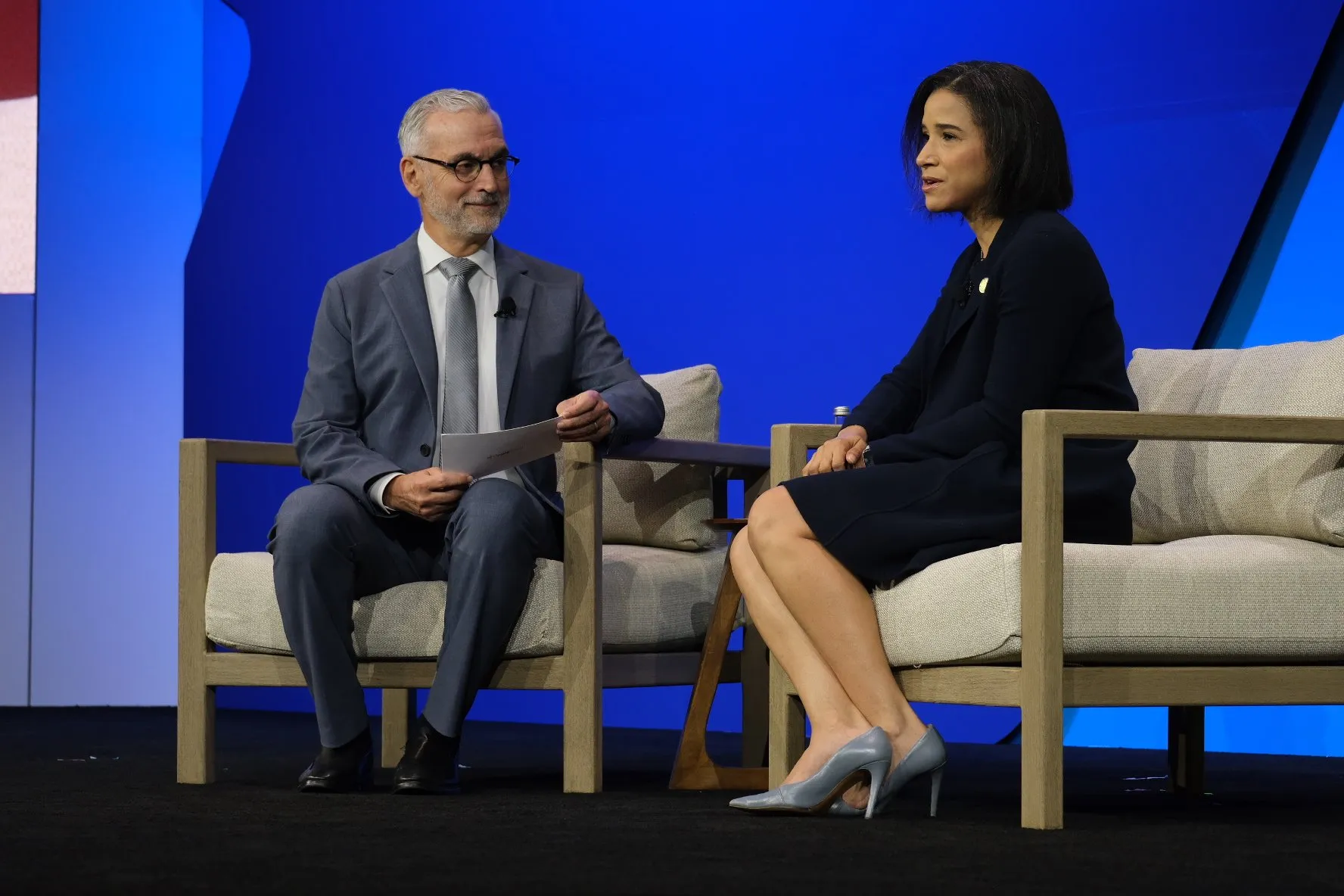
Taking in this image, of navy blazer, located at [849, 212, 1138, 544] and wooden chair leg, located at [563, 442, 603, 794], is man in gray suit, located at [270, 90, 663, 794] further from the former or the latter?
navy blazer, located at [849, 212, 1138, 544]

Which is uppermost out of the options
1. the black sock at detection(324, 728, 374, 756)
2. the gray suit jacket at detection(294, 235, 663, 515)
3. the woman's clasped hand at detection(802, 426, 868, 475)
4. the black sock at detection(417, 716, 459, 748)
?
the gray suit jacket at detection(294, 235, 663, 515)

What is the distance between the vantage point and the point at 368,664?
2.79 metres

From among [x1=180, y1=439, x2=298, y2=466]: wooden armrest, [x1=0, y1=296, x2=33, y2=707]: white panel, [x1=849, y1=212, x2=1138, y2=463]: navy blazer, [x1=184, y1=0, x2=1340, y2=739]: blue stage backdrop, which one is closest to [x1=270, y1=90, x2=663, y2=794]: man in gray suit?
[x1=180, y1=439, x2=298, y2=466]: wooden armrest

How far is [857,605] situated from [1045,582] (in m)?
0.30

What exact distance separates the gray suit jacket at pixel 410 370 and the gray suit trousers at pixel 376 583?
149 millimetres

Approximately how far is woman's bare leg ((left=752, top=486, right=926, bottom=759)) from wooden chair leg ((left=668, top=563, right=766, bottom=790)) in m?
0.48

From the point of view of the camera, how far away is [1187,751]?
295 centimetres

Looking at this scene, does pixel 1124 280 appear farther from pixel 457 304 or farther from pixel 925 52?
pixel 457 304

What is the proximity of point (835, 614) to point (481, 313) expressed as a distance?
3.13ft

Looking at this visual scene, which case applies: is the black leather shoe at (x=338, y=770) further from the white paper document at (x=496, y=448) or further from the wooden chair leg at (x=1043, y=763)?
the wooden chair leg at (x=1043, y=763)

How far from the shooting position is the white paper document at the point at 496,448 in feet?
8.83

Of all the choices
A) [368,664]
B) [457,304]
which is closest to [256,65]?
[457,304]

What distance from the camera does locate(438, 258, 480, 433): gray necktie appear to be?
9.74 feet

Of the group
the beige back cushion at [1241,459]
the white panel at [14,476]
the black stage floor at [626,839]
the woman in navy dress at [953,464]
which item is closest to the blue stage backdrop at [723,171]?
the white panel at [14,476]
